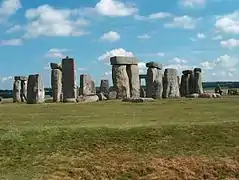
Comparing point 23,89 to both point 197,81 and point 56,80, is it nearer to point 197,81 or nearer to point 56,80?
point 56,80

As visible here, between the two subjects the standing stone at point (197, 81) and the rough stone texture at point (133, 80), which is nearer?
the rough stone texture at point (133, 80)

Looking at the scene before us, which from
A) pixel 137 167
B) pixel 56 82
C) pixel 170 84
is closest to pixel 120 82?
pixel 170 84

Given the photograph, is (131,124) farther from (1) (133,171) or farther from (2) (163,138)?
(1) (133,171)

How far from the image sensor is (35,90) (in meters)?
38.9

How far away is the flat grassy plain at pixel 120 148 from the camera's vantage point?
53.7ft

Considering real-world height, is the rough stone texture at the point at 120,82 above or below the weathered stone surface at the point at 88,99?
above

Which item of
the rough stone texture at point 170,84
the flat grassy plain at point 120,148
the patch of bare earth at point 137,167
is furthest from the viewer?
the rough stone texture at point 170,84

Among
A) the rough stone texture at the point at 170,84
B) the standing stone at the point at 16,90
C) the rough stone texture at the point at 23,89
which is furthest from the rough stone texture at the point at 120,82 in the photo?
the standing stone at the point at 16,90

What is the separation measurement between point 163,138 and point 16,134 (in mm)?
5609

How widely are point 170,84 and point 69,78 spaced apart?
9537mm

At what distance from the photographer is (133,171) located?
16500 mm

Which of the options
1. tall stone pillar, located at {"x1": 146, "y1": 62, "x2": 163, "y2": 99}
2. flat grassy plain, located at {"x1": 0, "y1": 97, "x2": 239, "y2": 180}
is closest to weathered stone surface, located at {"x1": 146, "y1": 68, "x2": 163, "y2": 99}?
tall stone pillar, located at {"x1": 146, "y1": 62, "x2": 163, "y2": 99}

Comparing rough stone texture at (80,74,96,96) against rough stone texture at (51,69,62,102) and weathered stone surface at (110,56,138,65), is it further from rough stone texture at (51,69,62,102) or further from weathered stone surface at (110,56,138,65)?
weathered stone surface at (110,56,138,65)

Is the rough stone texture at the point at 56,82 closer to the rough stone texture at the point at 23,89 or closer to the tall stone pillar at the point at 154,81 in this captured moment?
the rough stone texture at the point at 23,89
